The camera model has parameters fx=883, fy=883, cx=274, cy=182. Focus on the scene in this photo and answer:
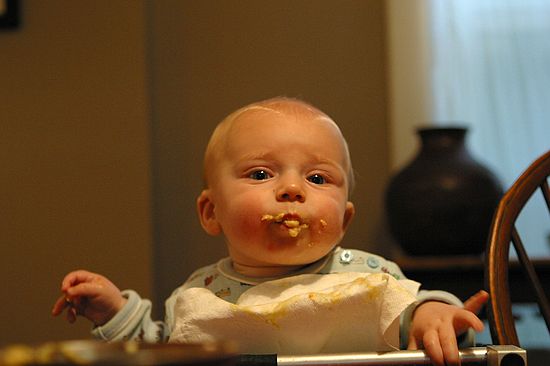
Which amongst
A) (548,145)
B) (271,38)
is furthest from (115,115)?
(548,145)

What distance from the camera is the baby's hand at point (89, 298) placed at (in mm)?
1073

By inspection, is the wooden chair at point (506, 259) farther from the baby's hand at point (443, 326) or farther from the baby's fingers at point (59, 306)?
the baby's fingers at point (59, 306)

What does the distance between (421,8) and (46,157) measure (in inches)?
55.7

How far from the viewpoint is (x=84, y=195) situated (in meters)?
3.02

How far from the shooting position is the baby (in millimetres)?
1011

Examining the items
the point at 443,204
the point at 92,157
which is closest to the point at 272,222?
the point at 443,204

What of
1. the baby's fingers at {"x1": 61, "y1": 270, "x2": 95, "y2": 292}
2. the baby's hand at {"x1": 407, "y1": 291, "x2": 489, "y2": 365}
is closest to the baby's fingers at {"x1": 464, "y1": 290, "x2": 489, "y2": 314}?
the baby's hand at {"x1": 407, "y1": 291, "x2": 489, "y2": 365}

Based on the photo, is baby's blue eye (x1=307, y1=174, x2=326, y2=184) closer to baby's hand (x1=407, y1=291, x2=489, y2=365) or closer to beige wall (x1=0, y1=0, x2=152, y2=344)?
baby's hand (x1=407, y1=291, x2=489, y2=365)

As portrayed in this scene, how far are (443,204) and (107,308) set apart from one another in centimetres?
168

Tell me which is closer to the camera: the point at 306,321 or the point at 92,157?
the point at 306,321

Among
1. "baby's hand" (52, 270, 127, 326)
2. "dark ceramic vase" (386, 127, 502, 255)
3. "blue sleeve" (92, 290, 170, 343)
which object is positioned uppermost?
"baby's hand" (52, 270, 127, 326)

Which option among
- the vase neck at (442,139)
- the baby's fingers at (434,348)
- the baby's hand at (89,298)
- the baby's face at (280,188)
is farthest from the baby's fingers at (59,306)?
the vase neck at (442,139)

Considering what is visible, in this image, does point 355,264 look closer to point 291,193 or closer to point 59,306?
point 291,193

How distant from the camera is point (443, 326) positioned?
0.90 metres
